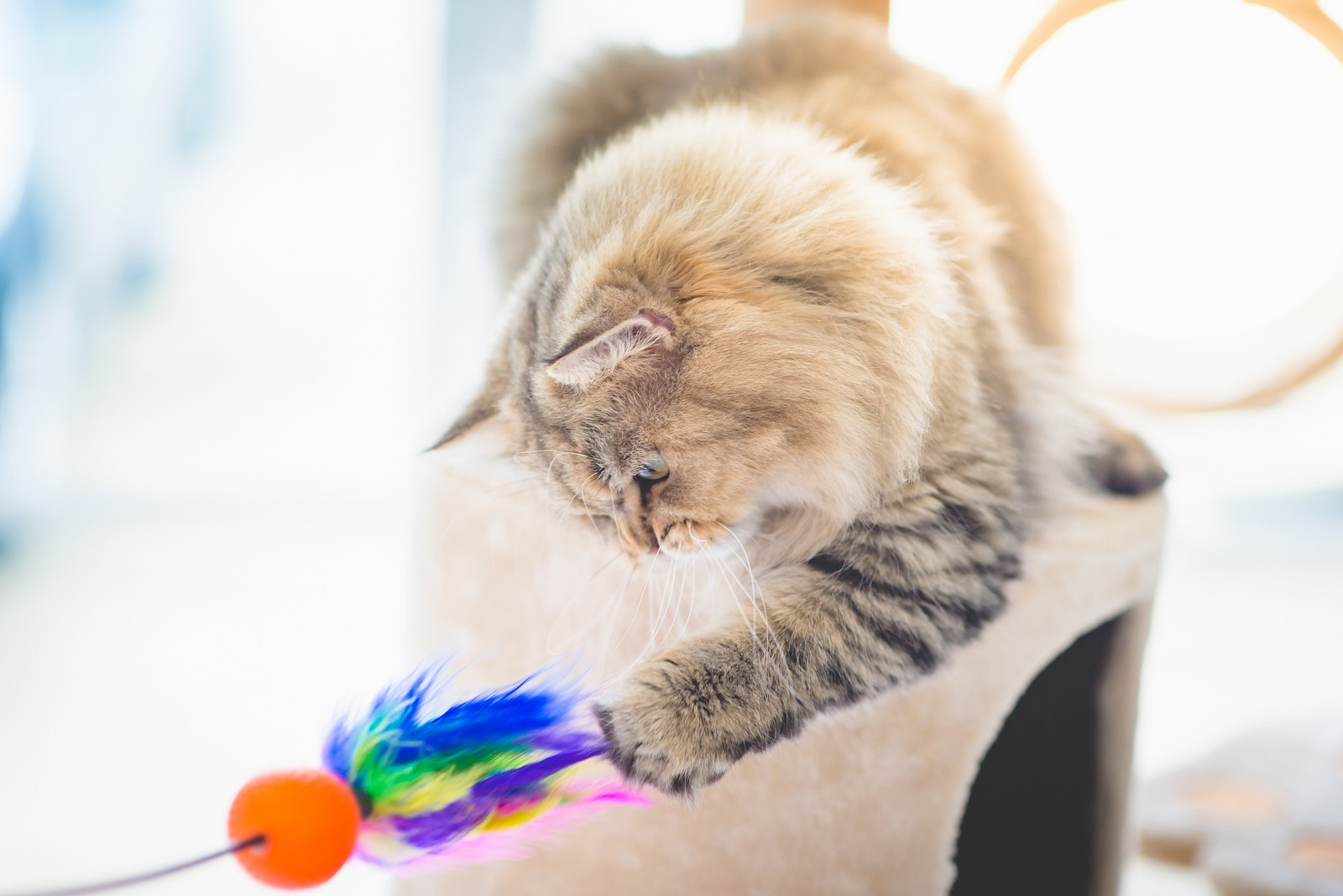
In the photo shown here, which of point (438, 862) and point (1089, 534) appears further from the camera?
point (1089, 534)

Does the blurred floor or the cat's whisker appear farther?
the blurred floor

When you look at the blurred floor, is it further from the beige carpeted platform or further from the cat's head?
the cat's head

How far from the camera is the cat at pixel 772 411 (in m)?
0.85

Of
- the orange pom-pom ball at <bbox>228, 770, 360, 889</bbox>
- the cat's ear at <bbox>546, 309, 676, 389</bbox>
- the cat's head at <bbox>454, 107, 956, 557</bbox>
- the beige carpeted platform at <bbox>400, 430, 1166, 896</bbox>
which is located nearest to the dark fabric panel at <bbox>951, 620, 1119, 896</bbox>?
the beige carpeted platform at <bbox>400, 430, 1166, 896</bbox>

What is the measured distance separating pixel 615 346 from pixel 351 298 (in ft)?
6.61

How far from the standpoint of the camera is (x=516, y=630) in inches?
39.3

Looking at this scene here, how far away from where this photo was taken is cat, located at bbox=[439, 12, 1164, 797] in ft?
2.78

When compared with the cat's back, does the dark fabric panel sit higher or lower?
lower

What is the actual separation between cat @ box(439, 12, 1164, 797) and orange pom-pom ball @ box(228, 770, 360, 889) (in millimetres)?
243

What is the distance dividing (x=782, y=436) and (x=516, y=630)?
0.34 metres

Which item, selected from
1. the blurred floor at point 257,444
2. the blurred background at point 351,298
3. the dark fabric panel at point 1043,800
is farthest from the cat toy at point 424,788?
the blurred background at point 351,298

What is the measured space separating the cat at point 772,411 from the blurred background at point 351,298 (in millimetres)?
1004

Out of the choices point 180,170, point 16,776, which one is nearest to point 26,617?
point 16,776

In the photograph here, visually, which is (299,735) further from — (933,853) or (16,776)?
(933,853)
